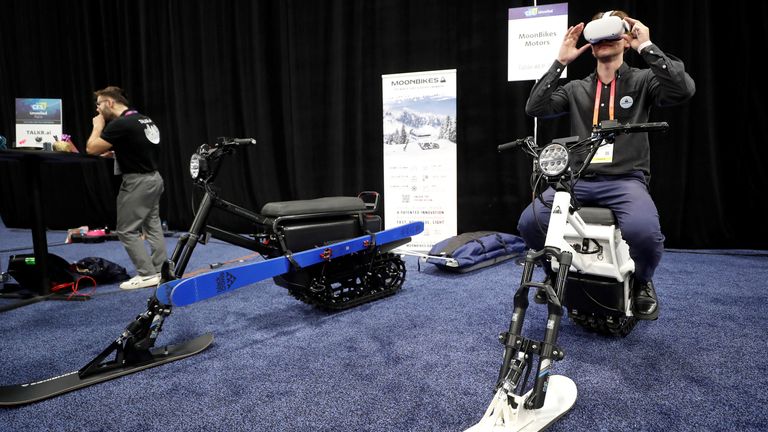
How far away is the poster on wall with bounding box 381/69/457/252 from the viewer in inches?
147

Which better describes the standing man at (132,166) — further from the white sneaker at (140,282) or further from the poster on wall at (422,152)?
the poster on wall at (422,152)

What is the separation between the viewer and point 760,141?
3385 millimetres

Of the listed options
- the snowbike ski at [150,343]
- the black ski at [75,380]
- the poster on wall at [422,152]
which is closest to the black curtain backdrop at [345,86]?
the poster on wall at [422,152]

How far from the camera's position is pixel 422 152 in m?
3.81

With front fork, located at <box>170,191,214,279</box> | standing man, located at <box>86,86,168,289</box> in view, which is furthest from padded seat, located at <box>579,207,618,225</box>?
standing man, located at <box>86,86,168,289</box>

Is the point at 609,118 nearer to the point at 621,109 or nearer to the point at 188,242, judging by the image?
the point at 621,109

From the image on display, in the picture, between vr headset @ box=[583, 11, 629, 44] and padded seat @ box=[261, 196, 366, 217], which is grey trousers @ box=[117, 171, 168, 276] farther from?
vr headset @ box=[583, 11, 629, 44]

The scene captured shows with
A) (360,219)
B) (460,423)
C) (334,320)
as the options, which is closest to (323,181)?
(360,219)

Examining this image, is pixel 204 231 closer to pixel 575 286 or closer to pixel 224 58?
pixel 575 286

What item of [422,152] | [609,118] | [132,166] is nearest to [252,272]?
[132,166]

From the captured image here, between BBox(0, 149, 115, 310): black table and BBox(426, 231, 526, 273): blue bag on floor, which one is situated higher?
BBox(0, 149, 115, 310): black table

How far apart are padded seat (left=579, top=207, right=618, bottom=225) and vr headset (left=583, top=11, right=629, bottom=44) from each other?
Answer: 0.70m

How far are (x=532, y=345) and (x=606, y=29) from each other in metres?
1.31

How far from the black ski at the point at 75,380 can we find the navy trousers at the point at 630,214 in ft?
5.27
